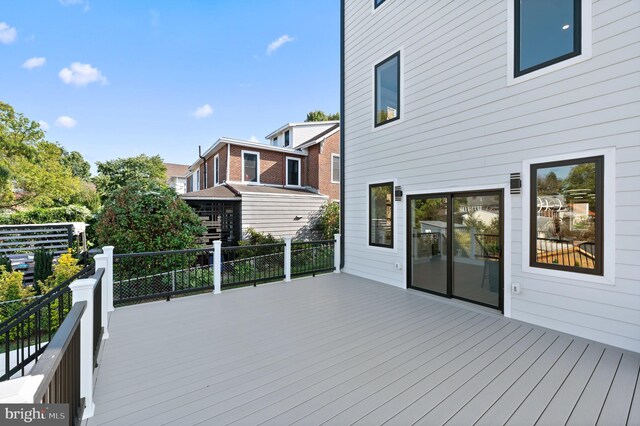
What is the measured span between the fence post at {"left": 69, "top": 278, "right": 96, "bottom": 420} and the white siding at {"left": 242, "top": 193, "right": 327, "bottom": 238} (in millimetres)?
8873

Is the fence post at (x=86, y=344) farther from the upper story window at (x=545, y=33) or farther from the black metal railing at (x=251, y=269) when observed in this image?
the upper story window at (x=545, y=33)

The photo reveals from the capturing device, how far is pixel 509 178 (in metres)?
4.02

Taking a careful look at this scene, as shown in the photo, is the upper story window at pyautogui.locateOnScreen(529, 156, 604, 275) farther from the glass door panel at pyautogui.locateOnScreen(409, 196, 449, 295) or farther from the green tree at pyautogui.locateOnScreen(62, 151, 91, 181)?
the green tree at pyautogui.locateOnScreen(62, 151, 91, 181)

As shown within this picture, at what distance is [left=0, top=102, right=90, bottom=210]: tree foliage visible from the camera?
11422 mm

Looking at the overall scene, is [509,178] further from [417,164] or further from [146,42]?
[146,42]

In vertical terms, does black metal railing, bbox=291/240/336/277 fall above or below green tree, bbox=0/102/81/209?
below

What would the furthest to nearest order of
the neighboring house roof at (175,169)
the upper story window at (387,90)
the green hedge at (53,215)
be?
the neighboring house roof at (175,169) < the green hedge at (53,215) < the upper story window at (387,90)

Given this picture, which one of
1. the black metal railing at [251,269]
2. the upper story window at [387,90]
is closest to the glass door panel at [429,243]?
the upper story window at [387,90]

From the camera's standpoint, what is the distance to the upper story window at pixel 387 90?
19.2ft

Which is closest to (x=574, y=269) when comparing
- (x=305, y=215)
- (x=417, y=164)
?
(x=417, y=164)

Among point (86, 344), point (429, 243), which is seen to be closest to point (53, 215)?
point (86, 344)

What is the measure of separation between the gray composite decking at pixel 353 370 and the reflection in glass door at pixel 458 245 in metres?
0.47

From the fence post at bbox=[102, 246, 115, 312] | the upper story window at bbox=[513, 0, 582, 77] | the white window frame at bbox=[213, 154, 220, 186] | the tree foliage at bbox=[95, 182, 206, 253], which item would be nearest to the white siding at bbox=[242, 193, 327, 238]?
the white window frame at bbox=[213, 154, 220, 186]

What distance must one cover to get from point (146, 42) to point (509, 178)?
49.7 feet
